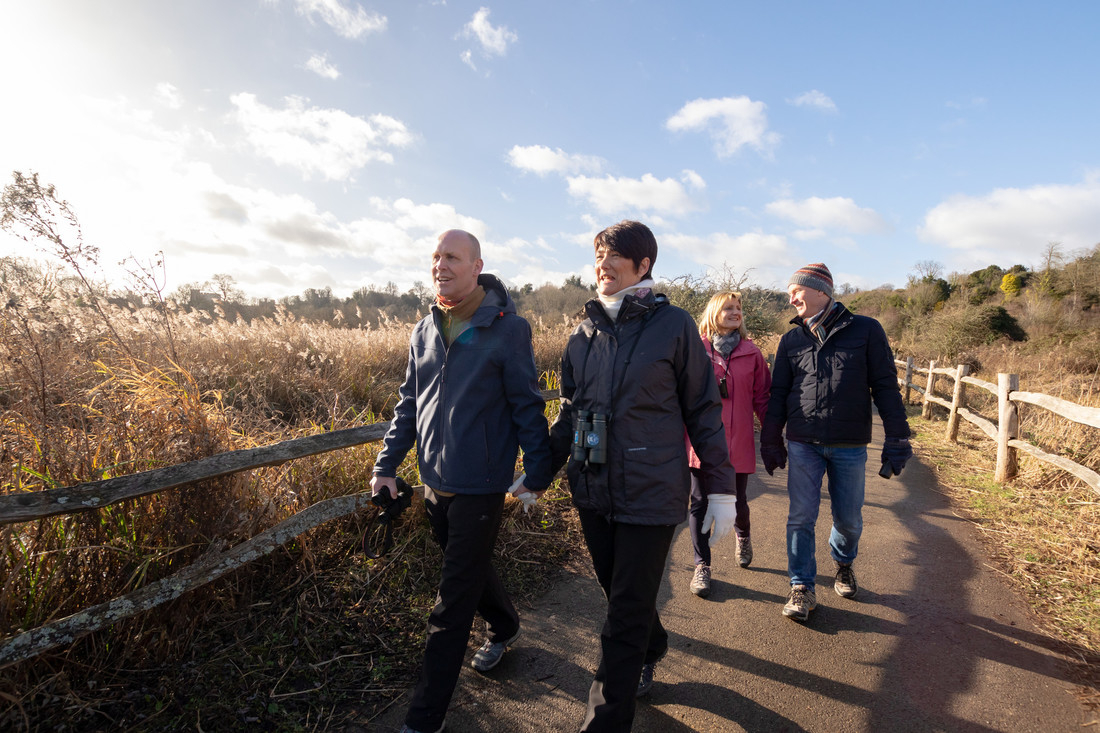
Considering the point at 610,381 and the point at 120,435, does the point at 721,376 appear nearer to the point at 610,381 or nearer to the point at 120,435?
the point at 610,381

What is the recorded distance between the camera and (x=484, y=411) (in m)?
2.29

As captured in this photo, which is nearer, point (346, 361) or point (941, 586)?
point (941, 586)

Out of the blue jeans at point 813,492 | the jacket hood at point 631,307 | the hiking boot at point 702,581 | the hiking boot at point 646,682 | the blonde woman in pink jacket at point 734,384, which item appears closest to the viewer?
the jacket hood at point 631,307

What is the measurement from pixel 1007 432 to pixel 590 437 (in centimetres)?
685

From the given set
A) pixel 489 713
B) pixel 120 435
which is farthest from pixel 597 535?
pixel 120 435

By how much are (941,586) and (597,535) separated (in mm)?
3209

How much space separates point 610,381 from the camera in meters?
2.12

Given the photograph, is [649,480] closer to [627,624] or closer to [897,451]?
[627,624]

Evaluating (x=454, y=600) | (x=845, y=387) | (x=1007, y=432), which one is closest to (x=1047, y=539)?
(x=1007, y=432)

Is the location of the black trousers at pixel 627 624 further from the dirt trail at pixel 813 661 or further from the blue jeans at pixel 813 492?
the blue jeans at pixel 813 492

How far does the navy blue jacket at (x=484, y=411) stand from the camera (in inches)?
89.0

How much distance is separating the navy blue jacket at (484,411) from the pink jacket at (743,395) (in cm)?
191

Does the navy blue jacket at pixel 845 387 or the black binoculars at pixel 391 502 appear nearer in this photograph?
the black binoculars at pixel 391 502

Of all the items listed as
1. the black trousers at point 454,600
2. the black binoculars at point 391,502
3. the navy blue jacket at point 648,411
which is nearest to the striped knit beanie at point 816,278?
the navy blue jacket at point 648,411
